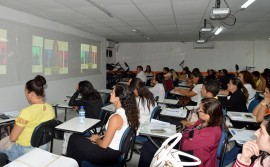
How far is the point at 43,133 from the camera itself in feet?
8.18

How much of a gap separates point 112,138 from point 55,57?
473cm

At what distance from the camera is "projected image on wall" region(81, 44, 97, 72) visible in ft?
26.7

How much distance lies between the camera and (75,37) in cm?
747

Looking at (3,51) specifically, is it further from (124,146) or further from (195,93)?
(195,93)

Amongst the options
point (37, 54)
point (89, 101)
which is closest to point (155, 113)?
point (89, 101)

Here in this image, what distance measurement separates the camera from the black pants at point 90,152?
2391 millimetres

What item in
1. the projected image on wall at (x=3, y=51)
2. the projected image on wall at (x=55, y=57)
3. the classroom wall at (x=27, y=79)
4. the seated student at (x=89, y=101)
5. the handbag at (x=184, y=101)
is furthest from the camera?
the projected image on wall at (x=55, y=57)

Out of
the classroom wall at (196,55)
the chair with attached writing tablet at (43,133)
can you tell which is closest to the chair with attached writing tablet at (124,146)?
the chair with attached writing tablet at (43,133)

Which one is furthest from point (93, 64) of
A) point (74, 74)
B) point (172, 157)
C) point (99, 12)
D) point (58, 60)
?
point (172, 157)

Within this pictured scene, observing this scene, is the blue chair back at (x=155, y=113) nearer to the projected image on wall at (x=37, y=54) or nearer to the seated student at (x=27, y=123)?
the seated student at (x=27, y=123)

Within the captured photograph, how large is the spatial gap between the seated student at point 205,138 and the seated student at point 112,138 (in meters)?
0.34

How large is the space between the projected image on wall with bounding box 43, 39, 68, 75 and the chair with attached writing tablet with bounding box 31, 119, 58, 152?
12.6ft

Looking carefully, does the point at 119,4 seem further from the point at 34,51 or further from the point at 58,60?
the point at 58,60

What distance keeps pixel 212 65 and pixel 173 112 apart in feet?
31.6
